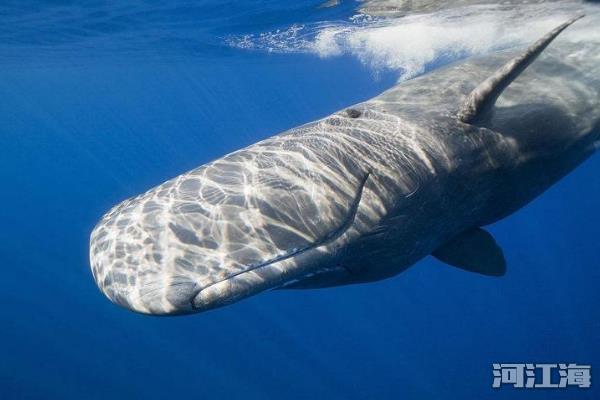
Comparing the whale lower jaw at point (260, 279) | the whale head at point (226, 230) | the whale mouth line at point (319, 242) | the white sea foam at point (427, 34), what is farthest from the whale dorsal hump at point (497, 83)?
the white sea foam at point (427, 34)

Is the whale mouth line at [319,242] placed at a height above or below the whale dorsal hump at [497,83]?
below

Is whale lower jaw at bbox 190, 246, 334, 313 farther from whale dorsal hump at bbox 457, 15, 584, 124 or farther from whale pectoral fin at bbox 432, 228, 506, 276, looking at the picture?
whale pectoral fin at bbox 432, 228, 506, 276

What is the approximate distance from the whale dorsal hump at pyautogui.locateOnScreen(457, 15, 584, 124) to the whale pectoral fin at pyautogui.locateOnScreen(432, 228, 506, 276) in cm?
172

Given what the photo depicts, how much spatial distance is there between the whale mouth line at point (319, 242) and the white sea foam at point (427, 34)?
22.4 feet

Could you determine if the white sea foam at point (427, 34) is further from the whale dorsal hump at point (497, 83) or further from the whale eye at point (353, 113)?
the whale eye at point (353, 113)

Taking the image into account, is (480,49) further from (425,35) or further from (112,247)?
(112,247)

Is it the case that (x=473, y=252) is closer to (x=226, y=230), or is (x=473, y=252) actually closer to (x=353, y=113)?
(x=353, y=113)

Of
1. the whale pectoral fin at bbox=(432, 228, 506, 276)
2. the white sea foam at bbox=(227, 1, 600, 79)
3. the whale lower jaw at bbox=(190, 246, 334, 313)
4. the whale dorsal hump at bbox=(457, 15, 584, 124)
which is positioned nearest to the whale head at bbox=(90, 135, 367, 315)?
the whale lower jaw at bbox=(190, 246, 334, 313)

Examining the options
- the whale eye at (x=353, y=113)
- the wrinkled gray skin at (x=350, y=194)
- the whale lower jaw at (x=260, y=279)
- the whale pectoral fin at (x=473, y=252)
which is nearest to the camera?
the whale lower jaw at (x=260, y=279)

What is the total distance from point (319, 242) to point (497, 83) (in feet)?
8.48

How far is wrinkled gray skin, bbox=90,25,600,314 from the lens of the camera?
350 centimetres

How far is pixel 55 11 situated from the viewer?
19438 mm

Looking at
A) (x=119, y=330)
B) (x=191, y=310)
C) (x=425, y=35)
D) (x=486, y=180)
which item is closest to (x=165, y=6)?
(x=425, y=35)

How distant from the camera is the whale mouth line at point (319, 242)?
336 cm
